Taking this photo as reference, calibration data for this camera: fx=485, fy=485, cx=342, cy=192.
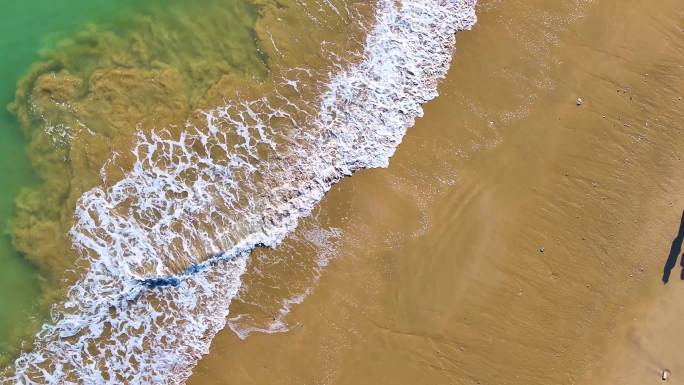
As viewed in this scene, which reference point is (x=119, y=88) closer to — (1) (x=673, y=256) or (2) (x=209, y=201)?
(2) (x=209, y=201)

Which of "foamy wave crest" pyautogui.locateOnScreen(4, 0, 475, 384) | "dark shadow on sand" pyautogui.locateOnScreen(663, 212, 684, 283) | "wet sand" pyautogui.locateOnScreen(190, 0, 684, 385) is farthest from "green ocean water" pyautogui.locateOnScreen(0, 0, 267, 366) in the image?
"dark shadow on sand" pyautogui.locateOnScreen(663, 212, 684, 283)

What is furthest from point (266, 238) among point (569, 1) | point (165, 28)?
point (569, 1)

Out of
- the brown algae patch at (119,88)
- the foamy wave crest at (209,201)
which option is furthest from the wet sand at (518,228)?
the brown algae patch at (119,88)

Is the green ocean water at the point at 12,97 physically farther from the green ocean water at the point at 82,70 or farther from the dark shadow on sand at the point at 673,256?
the dark shadow on sand at the point at 673,256

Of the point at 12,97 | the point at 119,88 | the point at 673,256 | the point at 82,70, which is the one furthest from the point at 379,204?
the point at 12,97

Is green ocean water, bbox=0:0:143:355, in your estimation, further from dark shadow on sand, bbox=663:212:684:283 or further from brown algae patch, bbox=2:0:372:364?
dark shadow on sand, bbox=663:212:684:283

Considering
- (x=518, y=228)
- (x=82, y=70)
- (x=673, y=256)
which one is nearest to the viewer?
(x=518, y=228)
